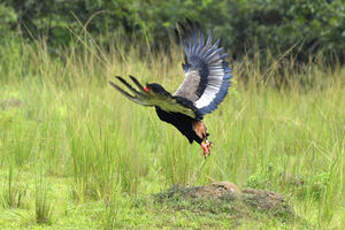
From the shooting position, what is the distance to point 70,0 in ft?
39.0

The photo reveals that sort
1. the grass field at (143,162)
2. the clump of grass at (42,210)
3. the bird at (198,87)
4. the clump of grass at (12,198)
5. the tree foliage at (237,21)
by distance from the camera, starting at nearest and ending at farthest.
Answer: the bird at (198,87), the clump of grass at (42,210), the grass field at (143,162), the clump of grass at (12,198), the tree foliage at (237,21)

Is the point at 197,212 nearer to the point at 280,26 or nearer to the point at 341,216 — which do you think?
the point at 341,216

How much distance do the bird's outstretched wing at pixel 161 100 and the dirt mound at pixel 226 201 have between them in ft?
2.98

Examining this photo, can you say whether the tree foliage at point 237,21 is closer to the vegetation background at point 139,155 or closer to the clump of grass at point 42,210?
the vegetation background at point 139,155

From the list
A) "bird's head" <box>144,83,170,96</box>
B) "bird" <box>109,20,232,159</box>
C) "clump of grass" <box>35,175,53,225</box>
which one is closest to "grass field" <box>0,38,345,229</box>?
"clump of grass" <box>35,175,53,225</box>

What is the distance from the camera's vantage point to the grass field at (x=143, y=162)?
4359 millimetres

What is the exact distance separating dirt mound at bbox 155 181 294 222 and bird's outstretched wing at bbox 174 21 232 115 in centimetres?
83

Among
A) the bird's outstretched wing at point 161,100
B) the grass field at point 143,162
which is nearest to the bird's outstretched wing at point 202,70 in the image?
the bird's outstretched wing at point 161,100

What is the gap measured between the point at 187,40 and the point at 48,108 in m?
2.42

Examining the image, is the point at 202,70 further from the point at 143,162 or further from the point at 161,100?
the point at 143,162

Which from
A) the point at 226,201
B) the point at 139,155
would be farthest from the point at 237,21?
the point at 226,201

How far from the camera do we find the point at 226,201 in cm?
445

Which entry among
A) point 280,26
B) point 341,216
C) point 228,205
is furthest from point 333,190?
point 280,26

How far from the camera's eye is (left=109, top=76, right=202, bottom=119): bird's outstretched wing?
3.34 m
